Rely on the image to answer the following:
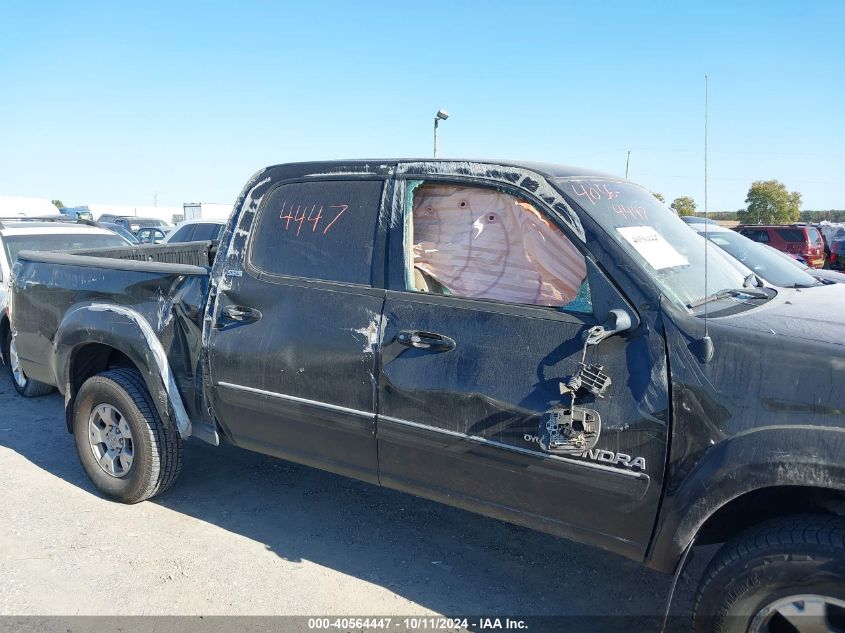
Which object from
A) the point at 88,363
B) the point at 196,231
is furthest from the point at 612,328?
the point at 196,231

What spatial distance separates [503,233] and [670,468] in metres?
1.31

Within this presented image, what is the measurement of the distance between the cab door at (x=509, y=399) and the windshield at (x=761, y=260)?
255cm

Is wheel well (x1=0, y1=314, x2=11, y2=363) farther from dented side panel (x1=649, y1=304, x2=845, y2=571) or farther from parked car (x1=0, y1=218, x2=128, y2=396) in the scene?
dented side panel (x1=649, y1=304, x2=845, y2=571)

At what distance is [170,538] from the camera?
377 centimetres

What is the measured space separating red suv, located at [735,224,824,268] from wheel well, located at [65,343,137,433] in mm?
19799

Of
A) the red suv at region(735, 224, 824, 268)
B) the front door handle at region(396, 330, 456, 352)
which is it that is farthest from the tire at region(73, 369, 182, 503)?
the red suv at region(735, 224, 824, 268)

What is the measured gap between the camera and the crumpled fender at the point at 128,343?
3811 millimetres

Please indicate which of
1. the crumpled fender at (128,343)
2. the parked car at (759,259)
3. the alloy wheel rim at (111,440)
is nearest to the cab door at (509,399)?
the crumpled fender at (128,343)

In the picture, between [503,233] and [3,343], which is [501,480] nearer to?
[503,233]

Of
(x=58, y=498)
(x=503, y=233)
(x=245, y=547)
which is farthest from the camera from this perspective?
(x=58, y=498)

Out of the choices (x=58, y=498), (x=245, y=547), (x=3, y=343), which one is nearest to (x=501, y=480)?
(x=245, y=547)

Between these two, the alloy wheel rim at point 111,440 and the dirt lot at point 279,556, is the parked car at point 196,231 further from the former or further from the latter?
the alloy wheel rim at point 111,440

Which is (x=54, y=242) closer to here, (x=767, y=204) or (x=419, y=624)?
(x=419, y=624)

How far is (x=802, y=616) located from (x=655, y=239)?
1534mm
